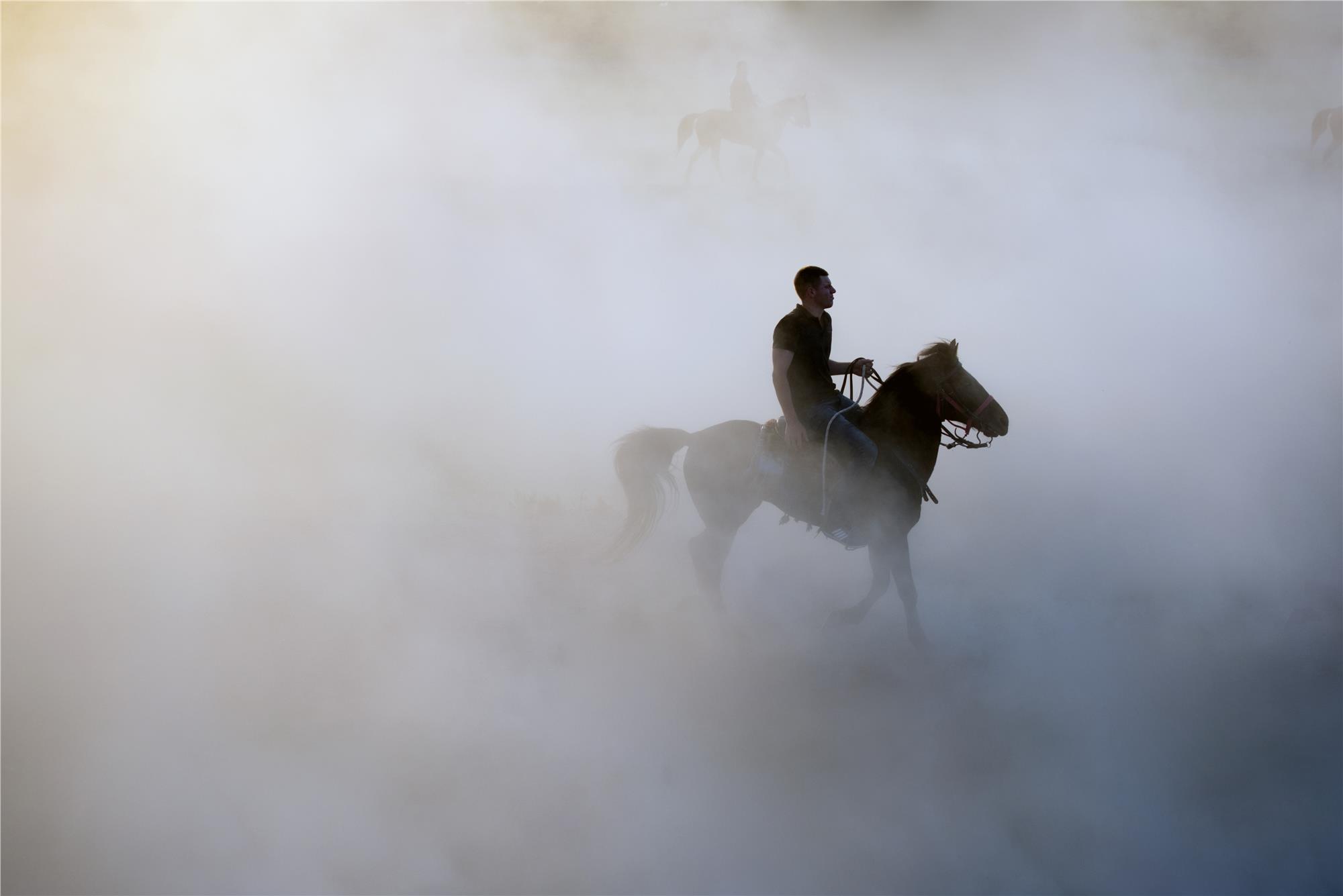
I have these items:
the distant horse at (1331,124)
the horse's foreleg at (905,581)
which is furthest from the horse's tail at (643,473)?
the distant horse at (1331,124)

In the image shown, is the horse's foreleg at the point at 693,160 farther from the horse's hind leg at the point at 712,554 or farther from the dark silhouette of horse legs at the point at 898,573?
the dark silhouette of horse legs at the point at 898,573

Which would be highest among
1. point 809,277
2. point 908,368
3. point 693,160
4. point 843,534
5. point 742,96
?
point 742,96

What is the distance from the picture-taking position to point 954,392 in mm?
3363

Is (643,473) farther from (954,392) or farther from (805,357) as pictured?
(954,392)

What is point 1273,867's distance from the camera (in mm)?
2748

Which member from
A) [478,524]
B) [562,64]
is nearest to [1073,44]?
[562,64]

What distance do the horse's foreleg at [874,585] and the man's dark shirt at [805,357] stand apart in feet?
2.02

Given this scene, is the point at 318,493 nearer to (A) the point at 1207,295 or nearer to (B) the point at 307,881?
(B) the point at 307,881

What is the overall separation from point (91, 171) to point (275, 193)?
121 centimetres

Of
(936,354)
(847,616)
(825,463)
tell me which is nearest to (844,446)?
(825,463)

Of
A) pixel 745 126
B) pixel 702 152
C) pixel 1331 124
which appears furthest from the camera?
pixel 702 152

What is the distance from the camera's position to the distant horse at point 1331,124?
21.9 ft

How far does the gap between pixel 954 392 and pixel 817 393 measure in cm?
50

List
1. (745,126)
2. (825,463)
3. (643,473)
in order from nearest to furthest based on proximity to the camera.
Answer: (825,463), (643,473), (745,126)
